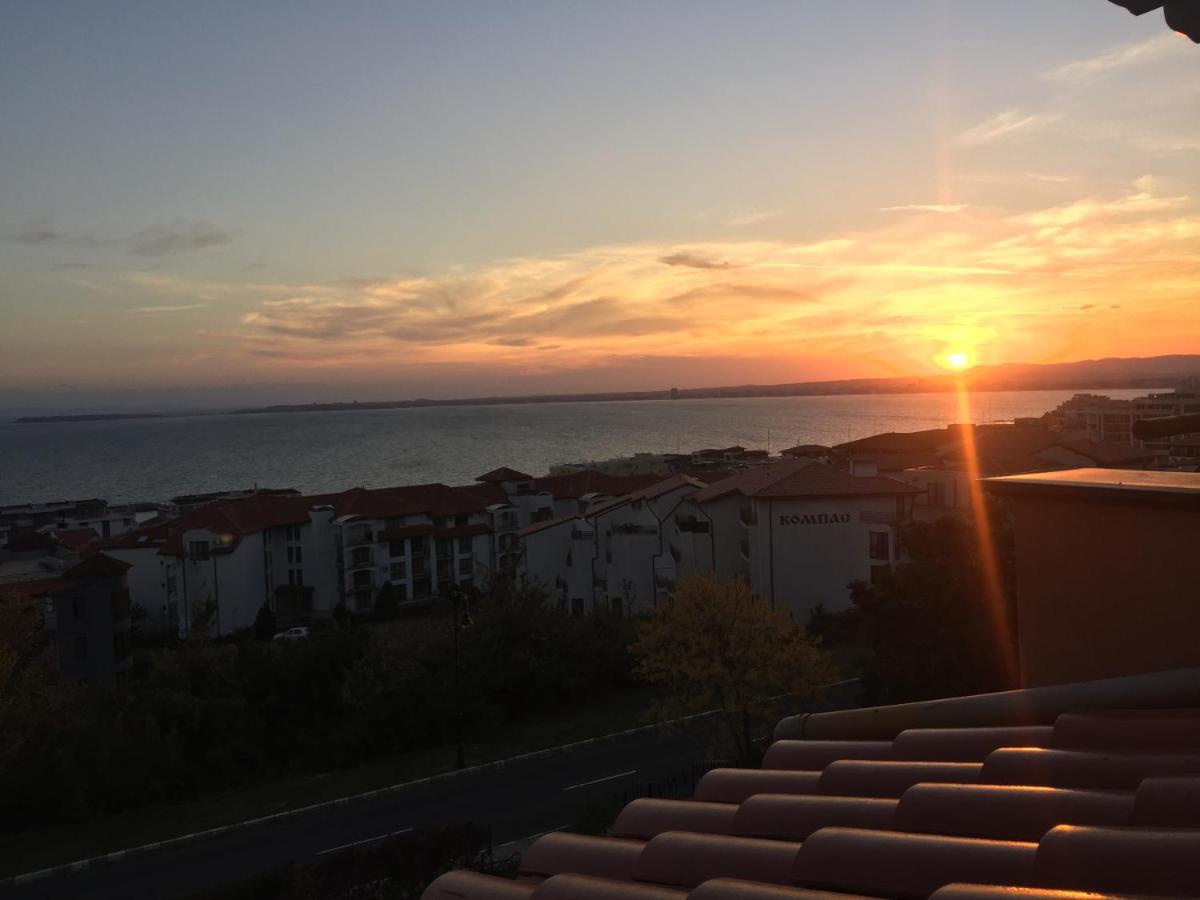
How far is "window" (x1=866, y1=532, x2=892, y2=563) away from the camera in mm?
41750

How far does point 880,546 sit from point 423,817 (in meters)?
27.0

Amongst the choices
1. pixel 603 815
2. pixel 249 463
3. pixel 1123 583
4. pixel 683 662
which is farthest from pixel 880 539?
pixel 249 463

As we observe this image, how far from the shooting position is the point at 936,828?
338 cm

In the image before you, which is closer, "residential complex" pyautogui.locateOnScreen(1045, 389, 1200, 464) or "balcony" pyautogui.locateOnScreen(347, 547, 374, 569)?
"balcony" pyautogui.locateOnScreen(347, 547, 374, 569)

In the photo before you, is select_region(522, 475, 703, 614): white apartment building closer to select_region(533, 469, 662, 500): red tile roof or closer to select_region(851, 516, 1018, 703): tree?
select_region(533, 469, 662, 500): red tile roof

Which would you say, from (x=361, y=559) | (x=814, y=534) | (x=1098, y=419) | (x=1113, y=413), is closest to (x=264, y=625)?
(x=361, y=559)

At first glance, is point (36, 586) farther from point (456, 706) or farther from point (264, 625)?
point (456, 706)

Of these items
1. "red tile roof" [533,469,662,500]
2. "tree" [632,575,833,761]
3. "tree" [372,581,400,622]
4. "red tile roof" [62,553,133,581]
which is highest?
"red tile roof" [533,469,662,500]

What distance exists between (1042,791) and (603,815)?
49.8 feet

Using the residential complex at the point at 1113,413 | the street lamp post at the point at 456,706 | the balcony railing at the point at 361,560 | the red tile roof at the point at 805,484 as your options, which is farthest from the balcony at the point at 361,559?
the residential complex at the point at 1113,413

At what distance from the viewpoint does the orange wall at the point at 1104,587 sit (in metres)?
4.66

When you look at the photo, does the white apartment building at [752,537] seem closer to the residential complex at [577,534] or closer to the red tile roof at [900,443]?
the residential complex at [577,534]

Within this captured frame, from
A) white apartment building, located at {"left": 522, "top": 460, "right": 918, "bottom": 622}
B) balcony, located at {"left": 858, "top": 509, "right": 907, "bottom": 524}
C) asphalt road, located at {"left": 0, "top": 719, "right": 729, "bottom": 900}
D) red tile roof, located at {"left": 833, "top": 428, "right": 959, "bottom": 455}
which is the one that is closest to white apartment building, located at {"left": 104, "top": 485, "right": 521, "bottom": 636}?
white apartment building, located at {"left": 522, "top": 460, "right": 918, "bottom": 622}

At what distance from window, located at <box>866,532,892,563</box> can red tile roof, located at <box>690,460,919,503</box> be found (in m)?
1.78
